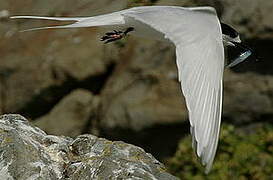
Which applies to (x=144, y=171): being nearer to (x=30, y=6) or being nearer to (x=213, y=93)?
(x=213, y=93)

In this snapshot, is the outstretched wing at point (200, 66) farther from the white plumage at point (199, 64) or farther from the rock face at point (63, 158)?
the rock face at point (63, 158)

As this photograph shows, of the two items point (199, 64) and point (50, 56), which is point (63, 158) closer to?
point (199, 64)

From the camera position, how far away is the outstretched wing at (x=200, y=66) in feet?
8.07

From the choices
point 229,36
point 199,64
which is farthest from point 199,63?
point 229,36

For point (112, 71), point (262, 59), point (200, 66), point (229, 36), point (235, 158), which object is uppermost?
point (200, 66)

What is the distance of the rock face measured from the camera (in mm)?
2789

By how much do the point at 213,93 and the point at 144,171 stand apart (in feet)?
1.36

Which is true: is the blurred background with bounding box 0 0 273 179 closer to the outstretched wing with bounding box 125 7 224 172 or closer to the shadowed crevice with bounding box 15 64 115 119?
the shadowed crevice with bounding box 15 64 115 119

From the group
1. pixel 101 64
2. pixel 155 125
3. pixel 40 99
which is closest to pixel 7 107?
pixel 40 99

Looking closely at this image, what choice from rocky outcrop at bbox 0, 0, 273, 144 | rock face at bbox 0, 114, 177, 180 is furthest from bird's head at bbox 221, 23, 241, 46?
rocky outcrop at bbox 0, 0, 273, 144

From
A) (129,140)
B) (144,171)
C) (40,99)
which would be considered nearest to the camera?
(144,171)

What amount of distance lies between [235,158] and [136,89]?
2.70 ft

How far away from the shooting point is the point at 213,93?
2594 mm

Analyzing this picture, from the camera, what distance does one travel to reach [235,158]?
572 cm
